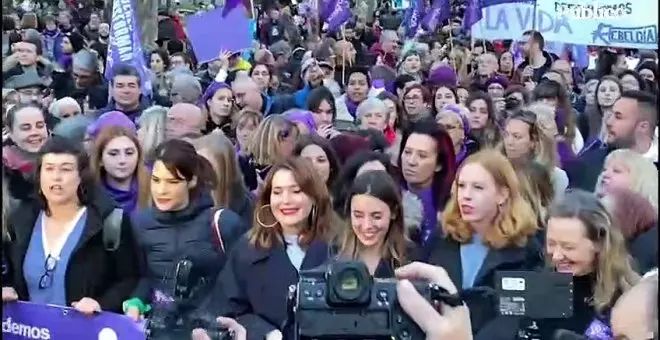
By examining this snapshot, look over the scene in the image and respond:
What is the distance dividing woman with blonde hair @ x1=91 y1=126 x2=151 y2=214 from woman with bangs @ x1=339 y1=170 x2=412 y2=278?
1285 mm

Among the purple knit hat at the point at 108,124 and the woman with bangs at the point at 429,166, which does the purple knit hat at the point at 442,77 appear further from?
the woman with bangs at the point at 429,166

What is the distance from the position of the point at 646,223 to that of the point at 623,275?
2.48ft

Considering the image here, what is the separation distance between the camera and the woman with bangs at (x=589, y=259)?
3691 millimetres

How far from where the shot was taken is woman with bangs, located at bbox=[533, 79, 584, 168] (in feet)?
24.4

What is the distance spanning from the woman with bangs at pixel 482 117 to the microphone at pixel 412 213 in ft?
7.62

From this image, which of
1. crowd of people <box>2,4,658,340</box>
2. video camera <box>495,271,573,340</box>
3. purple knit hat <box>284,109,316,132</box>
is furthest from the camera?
purple knit hat <box>284,109,316,132</box>

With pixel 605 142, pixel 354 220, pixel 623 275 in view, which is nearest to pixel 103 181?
pixel 354 220

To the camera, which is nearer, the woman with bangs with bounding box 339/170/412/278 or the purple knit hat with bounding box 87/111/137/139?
the woman with bangs with bounding box 339/170/412/278

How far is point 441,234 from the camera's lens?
14.8 ft

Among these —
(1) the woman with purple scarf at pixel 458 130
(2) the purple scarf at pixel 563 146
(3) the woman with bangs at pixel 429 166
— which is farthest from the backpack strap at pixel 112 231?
(2) the purple scarf at pixel 563 146

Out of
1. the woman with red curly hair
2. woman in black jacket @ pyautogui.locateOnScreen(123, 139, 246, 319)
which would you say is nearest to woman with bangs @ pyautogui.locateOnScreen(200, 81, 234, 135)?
woman in black jacket @ pyautogui.locateOnScreen(123, 139, 246, 319)

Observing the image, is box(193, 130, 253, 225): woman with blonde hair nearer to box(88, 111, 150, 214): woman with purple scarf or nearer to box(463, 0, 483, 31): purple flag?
box(88, 111, 150, 214): woman with purple scarf

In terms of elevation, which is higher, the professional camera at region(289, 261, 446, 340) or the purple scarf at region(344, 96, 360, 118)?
the purple scarf at region(344, 96, 360, 118)

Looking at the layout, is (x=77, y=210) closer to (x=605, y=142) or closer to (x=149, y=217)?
(x=149, y=217)
